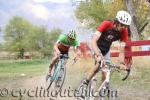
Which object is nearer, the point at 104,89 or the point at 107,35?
the point at 104,89

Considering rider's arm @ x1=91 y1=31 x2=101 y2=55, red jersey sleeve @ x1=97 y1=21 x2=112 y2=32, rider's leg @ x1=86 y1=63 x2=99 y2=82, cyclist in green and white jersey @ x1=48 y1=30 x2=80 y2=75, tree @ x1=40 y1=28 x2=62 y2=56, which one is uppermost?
red jersey sleeve @ x1=97 y1=21 x2=112 y2=32

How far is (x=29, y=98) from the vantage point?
1238 centimetres

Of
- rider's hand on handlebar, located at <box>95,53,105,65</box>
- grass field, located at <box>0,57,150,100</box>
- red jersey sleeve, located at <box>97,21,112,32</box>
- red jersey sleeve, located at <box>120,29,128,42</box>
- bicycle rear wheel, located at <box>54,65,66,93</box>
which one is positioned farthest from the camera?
grass field, located at <box>0,57,150,100</box>

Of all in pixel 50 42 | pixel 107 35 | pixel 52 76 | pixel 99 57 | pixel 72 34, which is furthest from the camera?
pixel 50 42

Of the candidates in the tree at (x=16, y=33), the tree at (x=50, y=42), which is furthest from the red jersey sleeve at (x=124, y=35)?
the tree at (x=16, y=33)

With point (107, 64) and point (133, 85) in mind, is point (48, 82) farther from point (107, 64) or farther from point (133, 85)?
point (107, 64)

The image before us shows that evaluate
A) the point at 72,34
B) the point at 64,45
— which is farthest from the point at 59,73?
the point at 72,34

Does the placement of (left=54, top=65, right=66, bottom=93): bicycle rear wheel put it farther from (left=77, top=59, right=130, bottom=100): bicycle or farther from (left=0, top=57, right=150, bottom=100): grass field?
(left=77, top=59, right=130, bottom=100): bicycle

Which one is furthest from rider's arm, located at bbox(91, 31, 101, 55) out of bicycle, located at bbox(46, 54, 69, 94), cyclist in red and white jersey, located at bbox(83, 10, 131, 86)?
bicycle, located at bbox(46, 54, 69, 94)

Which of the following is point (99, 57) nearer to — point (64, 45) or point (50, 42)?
point (64, 45)

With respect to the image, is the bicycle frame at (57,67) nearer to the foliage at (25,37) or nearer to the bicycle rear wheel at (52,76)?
the bicycle rear wheel at (52,76)

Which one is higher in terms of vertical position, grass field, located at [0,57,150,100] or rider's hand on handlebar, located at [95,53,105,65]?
rider's hand on handlebar, located at [95,53,105,65]

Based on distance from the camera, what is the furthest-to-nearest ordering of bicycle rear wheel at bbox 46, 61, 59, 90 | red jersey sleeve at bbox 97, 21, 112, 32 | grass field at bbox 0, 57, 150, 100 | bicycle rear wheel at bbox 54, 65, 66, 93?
grass field at bbox 0, 57, 150, 100 < bicycle rear wheel at bbox 46, 61, 59, 90 < bicycle rear wheel at bbox 54, 65, 66, 93 < red jersey sleeve at bbox 97, 21, 112, 32

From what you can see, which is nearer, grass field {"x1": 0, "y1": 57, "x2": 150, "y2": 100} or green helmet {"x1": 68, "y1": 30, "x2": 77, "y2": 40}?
green helmet {"x1": 68, "y1": 30, "x2": 77, "y2": 40}
